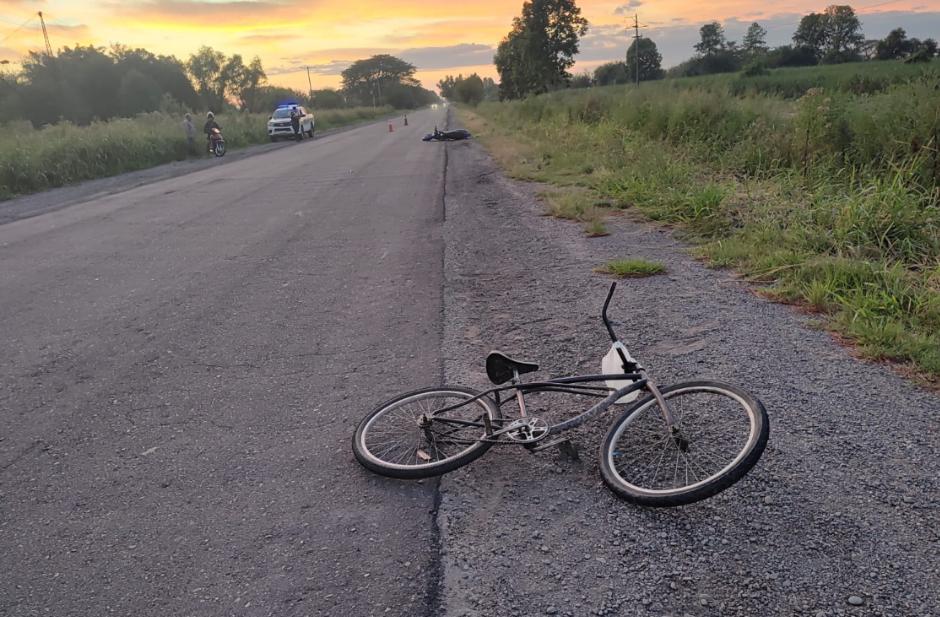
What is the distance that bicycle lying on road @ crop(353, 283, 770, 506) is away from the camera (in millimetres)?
2730

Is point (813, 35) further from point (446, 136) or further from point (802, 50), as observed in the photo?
point (446, 136)

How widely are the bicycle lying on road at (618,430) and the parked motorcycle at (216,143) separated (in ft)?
81.3

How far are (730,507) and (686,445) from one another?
0.32 meters

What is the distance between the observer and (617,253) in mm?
6727

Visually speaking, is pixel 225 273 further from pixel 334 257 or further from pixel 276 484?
pixel 276 484

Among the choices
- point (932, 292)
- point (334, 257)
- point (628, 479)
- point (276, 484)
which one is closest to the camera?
point (628, 479)

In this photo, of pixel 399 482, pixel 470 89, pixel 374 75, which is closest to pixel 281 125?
pixel 399 482

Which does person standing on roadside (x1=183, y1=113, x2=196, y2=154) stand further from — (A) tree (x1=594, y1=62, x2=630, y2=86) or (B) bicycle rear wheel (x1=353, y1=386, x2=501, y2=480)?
(A) tree (x1=594, y1=62, x2=630, y2=86)

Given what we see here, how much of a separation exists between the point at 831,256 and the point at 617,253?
1986mm

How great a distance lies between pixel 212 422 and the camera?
12.2 ft

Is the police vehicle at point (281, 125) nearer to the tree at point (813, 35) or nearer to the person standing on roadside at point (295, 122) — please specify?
the person standing on roadside at point (295, 122)

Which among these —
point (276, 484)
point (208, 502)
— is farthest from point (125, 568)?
point (276, 484)

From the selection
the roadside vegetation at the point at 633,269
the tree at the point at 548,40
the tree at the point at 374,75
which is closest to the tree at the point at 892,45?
the tree at the point at 548,40

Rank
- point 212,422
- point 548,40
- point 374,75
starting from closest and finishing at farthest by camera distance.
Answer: point 212,422 → point 548,40 → point 374,75
